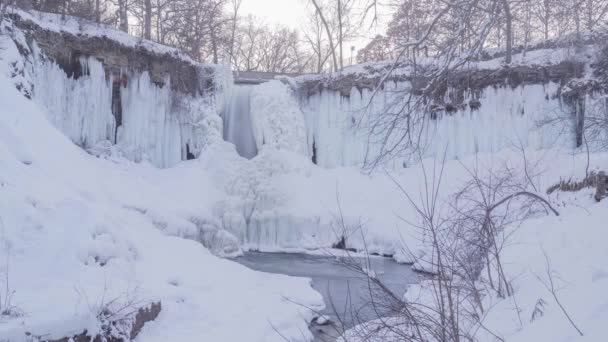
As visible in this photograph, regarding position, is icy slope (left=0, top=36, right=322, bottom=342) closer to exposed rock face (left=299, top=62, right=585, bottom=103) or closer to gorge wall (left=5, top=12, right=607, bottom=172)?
gorge wall (left=5, top=12, right=607, bottom=172)

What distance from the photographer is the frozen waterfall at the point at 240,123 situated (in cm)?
1867

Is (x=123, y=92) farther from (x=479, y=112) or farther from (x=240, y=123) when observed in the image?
(x=479, y=112)

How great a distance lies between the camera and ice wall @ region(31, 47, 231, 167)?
13.5 m

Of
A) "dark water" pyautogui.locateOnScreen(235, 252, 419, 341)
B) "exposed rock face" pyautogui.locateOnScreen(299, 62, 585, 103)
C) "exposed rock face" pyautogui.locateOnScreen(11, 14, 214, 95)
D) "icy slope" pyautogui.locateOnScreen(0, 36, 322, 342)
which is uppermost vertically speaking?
"exposed rock face" pyautogui.locateOnScreen(11, 14, 214, 95)

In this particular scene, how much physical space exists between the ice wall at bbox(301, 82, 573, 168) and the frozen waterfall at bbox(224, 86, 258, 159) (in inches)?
79.1

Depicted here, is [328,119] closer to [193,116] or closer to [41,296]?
[193,116]

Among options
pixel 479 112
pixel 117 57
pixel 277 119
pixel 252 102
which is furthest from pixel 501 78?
pixel 117 57

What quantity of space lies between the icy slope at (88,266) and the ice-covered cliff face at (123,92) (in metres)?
2.83

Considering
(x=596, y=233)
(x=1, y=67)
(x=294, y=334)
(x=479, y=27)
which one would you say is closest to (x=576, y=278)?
(x=596, y=233)

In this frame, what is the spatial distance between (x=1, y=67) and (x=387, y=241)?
10242mm

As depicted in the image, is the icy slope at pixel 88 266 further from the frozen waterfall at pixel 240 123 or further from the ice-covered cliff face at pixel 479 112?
the ice-covered cliff face at pixel 479 112

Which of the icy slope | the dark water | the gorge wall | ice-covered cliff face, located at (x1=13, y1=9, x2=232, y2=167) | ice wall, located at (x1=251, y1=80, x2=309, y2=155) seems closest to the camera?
the icy slope

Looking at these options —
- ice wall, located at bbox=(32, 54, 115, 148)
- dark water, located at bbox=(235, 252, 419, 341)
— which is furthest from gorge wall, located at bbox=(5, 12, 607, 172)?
dark water, located at bbox=(235, 252, 419, 341)

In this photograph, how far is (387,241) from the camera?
15.1 meters
